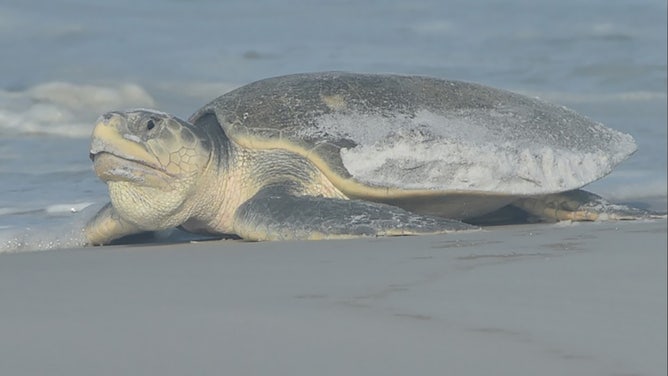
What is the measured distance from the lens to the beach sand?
7.27 ft

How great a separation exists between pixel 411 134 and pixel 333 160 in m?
0.35

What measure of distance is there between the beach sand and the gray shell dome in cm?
101

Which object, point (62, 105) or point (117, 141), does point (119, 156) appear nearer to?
point (117, 141)

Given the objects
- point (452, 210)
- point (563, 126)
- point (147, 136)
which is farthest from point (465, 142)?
point (147, 136)

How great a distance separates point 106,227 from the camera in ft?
15.8

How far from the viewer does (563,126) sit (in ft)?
17.5

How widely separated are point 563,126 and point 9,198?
9.35 ft

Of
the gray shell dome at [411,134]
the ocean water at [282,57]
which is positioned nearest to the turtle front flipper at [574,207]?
the gray shell dome at [411,134]

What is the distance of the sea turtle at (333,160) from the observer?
4.64 metres

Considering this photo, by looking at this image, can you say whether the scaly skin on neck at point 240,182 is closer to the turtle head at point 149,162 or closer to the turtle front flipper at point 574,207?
the turtle head at point 149,162

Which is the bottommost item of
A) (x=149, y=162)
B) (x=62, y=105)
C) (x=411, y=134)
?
(x=149, y=162)

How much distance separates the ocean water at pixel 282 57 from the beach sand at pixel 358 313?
2.68 meters

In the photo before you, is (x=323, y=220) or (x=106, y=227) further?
(x=106, y=227)

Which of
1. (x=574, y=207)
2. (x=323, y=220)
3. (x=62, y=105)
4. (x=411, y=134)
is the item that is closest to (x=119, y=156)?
(x=323, y=220)
